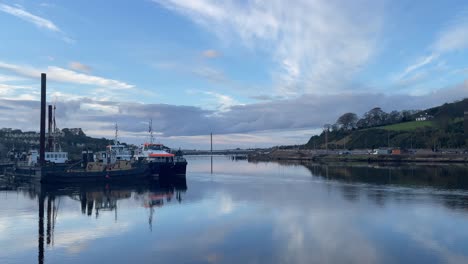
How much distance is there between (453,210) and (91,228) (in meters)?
22.6

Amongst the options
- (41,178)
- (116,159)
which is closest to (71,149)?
(116,159)

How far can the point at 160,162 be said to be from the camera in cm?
5478

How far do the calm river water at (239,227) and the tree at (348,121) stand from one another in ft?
437

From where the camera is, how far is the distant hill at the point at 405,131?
111488mm

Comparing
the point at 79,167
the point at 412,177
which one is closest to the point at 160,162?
the point at 79,167

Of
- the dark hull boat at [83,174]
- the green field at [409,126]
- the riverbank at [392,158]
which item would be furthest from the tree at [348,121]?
the dark hull boat at [83,174]

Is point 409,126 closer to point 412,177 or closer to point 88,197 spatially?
point 412,177

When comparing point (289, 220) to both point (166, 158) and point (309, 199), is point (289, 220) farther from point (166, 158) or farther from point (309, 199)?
point (166, 158)

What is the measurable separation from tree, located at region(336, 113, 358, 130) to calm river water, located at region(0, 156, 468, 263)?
133m

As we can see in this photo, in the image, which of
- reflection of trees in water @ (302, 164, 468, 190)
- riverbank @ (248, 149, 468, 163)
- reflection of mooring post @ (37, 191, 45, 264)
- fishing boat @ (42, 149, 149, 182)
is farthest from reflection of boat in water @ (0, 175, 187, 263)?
riverbank @ (248, 149, 468, 163)

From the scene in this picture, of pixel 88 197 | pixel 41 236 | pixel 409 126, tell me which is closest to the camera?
pixel 41 236

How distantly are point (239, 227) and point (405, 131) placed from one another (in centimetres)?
12468

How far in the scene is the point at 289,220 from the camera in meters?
23.1

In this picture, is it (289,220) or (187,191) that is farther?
(187,191)
